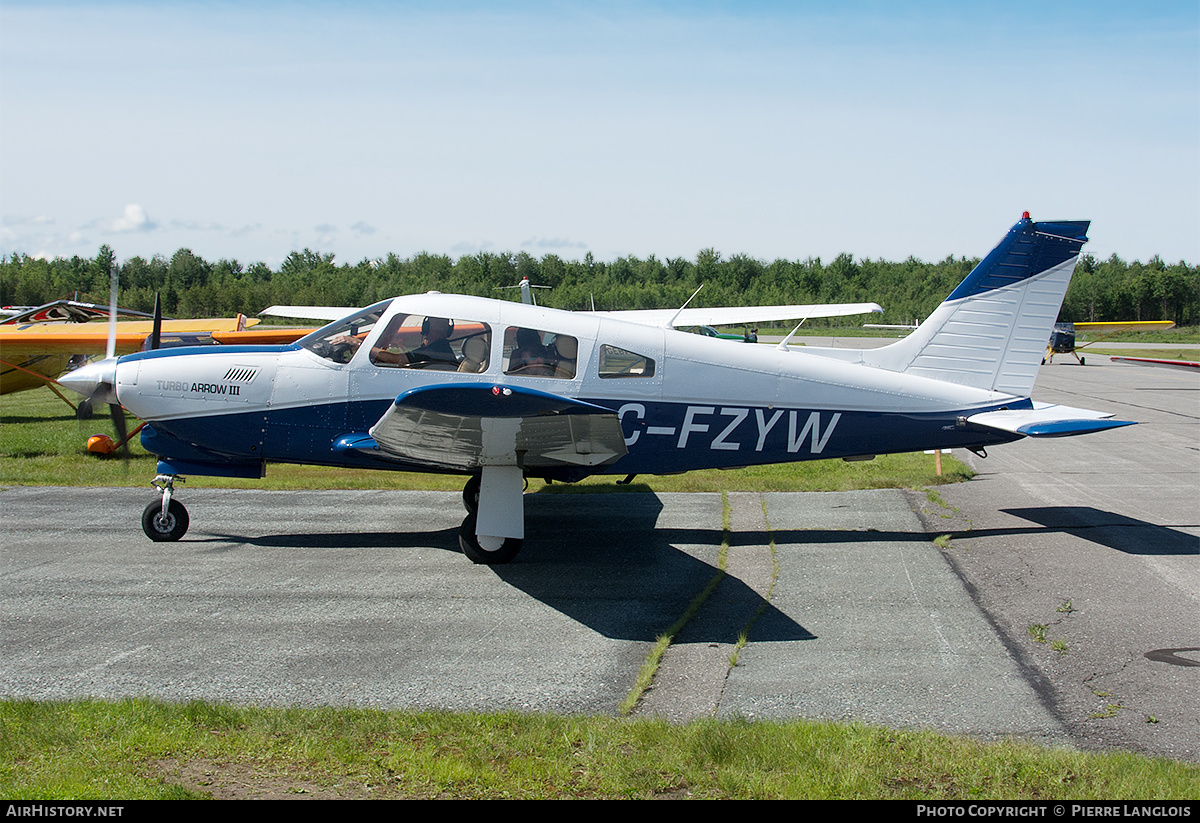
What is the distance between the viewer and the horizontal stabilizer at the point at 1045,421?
26.5 feet

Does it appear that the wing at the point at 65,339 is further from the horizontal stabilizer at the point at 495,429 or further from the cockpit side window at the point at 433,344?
the horizontal stabilizer at the point at 495,429

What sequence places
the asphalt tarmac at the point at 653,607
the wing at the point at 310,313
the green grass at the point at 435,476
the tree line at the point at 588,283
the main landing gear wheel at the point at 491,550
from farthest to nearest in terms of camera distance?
the tree line at the point at 588,283
the wing at the point at 310,313
the green grass at the point at 435,476
the main landing gear wheel at the point at 491,550
the asphalt tarmac at the point at 653,607

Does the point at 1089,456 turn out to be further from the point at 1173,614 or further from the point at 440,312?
the point at 440,312

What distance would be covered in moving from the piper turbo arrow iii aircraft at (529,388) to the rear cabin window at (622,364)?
1 centimetres

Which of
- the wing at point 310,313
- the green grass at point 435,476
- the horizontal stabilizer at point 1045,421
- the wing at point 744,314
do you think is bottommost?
the green grass at point 435,476

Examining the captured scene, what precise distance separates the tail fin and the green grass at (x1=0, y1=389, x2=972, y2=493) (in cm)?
285

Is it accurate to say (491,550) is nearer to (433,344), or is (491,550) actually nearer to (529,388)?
(529,388)

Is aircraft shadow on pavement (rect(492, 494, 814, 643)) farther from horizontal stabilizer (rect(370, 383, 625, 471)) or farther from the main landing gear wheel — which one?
horizontal stabilizer (rect(370, 383, 625, 471))

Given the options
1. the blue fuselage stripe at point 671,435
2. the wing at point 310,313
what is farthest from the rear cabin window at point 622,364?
the wing at point 310,313

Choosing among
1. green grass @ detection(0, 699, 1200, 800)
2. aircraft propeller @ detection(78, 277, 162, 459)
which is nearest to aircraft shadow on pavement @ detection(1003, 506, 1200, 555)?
green grass @ detection(0, 699, 1200, 800)

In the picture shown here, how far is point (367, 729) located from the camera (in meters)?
4.34

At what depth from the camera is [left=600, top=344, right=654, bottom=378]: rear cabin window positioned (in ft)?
26.8

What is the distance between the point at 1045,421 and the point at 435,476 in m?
8.04
